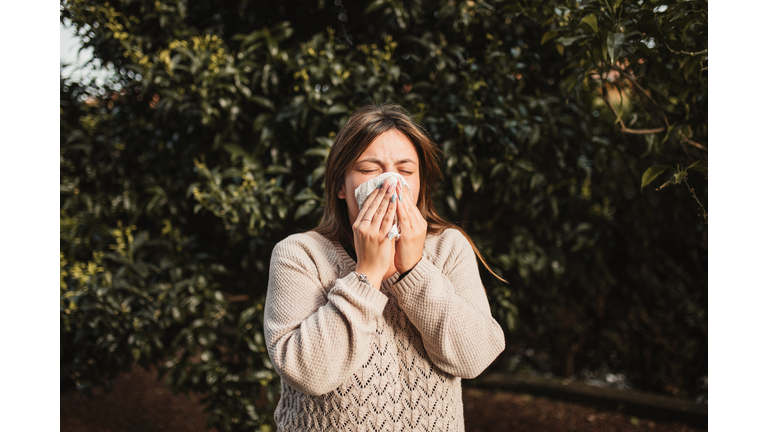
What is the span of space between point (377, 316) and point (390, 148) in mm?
552

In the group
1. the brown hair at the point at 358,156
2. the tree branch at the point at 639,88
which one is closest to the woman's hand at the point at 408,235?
the brown hair at the point at 358,156

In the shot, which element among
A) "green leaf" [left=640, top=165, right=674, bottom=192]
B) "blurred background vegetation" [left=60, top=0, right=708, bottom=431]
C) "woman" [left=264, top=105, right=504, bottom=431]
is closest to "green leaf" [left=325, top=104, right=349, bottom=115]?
"blurred background vegetation" [left=60, top=0, right=708, bottom=431]

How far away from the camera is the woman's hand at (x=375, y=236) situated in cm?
125

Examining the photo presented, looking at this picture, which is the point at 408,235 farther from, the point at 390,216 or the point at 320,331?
the point at 320,331

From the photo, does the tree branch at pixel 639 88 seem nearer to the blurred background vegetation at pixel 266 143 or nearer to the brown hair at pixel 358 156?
the blurred background vegetation at pixel 266 143

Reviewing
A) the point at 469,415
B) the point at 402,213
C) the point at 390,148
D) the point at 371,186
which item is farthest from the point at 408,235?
the point at 469,415

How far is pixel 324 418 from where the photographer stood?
132 cm

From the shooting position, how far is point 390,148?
1429 mm

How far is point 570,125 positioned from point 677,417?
2.37m

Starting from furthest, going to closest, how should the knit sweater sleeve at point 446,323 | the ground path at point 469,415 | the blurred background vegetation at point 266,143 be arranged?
the ground path at point 469,415 → the blurred background vegetation at point 266,143 → the knit sweater sleeve at point 446,323

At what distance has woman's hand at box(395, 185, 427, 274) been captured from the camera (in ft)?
4.27

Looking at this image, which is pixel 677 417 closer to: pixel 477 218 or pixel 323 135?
pixel 477 218

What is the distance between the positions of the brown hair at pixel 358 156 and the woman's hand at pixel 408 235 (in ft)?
0.75

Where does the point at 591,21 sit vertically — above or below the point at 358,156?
above
